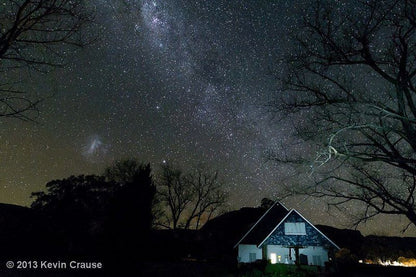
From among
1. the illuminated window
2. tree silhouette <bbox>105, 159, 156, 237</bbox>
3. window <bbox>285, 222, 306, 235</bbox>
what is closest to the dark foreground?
tree silhouette <bbox>105, 159, 156, 237</bbox>

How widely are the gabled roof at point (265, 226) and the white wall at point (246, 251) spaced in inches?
16.2

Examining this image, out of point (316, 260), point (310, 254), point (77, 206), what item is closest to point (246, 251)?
point (310, 254)

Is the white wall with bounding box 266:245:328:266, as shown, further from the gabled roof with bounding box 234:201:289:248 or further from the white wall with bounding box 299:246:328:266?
the gabled roof with bounding box 234:201:289:248

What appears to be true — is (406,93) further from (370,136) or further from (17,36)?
(17,36)

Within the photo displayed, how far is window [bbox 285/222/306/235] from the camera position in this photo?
24.7m

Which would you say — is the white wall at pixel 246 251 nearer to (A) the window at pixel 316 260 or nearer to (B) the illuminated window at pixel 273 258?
(B) the illuminated window at pixel 273 258

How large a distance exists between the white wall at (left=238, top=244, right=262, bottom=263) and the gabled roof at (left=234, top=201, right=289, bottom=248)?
16.2 inches

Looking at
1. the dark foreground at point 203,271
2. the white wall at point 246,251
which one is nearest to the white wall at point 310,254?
the white wall at point 246,251

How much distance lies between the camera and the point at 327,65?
7.78 m

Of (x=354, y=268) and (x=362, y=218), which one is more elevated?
(x=362, y=218)

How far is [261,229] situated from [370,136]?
21.5 m

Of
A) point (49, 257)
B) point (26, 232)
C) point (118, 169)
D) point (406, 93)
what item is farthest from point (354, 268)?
point (118, 169)

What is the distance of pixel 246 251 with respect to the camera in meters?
26.6

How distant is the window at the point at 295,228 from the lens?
24.7 m
